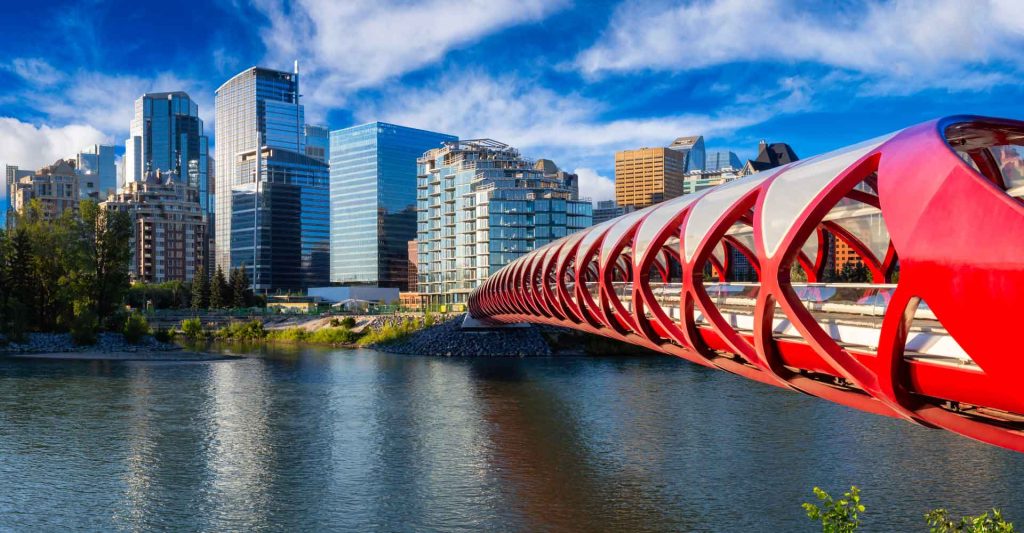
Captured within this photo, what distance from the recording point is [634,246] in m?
16.1

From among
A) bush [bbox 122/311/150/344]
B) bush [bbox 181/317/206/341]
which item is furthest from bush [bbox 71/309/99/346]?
bush [bbox 181/317/206/341]

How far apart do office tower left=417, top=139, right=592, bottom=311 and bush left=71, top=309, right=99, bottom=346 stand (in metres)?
40.4

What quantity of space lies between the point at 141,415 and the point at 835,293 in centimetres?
3091

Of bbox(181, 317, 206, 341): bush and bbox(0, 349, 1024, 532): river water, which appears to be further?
bbox(181, 317, 206, 341): bush

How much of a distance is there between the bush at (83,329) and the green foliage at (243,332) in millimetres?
24863

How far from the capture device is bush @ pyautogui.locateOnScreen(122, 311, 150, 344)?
72375 millimetres

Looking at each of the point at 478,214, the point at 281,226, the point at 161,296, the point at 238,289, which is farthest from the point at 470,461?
the point at 281,226

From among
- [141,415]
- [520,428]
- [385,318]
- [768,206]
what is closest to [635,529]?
[768,206]

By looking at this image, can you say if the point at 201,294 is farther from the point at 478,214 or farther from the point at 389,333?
the point at 389,333

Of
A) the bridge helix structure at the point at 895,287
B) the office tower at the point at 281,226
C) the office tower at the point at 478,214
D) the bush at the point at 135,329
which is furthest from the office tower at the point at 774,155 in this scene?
the bridge helix structure at the point at 895,287

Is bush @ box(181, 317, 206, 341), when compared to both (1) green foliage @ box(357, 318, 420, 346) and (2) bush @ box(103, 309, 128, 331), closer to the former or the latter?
(2) bush @ box(103, 309, 128, 331)

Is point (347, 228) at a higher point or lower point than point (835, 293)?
higher

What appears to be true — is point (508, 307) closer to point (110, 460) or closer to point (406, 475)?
point (406, 475)

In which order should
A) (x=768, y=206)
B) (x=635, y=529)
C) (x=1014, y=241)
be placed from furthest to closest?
(x=635, y=529)
(x=768, y=206)
(x=1014, y=241)
